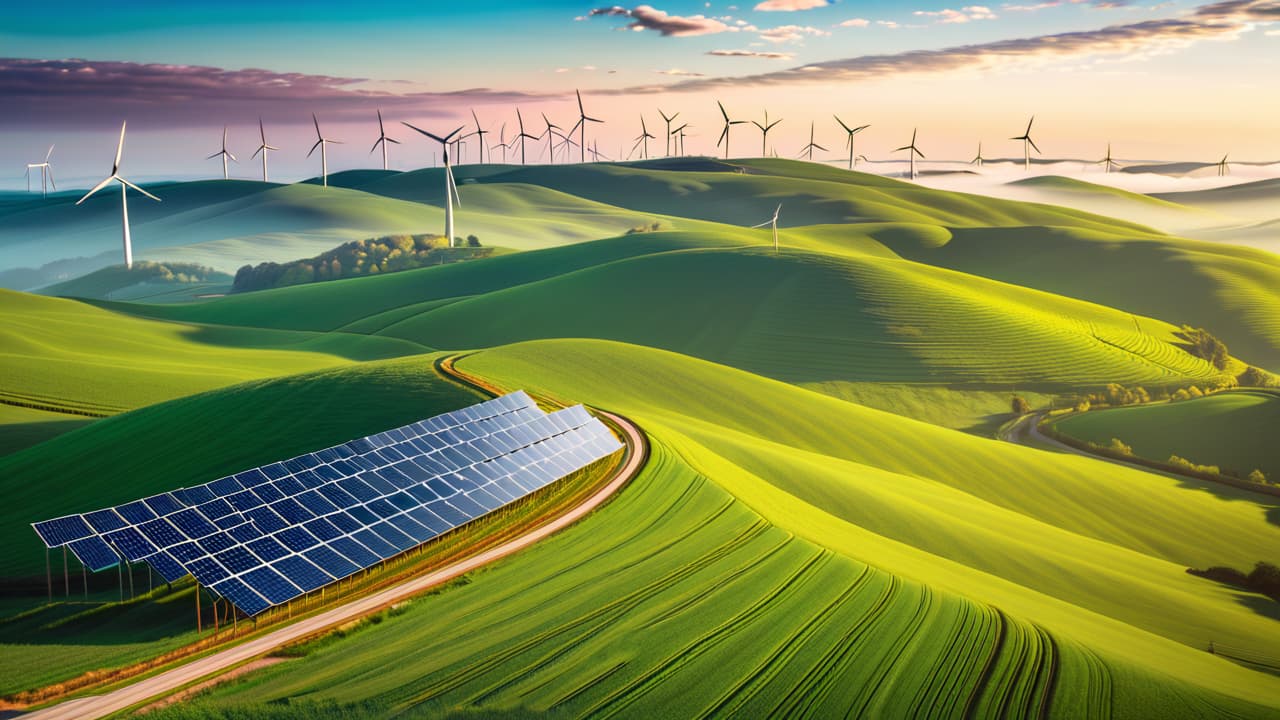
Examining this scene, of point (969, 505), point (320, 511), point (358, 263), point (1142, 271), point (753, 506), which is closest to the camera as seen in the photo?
point (320, 511)

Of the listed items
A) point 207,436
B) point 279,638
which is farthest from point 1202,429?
point 279,638

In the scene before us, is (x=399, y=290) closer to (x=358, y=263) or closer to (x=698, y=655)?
(x=358, y=263)

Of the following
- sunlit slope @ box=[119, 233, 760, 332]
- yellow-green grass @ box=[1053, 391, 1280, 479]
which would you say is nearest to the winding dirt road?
yellow-green grass @ box=[1053, 391, 1280, 479]

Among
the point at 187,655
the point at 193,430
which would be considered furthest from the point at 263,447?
the point at 187,655

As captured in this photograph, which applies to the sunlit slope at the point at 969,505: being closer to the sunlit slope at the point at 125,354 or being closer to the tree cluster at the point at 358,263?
the sunlit slope at the point at 125,354

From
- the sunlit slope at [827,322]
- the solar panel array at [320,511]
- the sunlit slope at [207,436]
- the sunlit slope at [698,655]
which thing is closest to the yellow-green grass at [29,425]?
the sunlit slope at [207,436]

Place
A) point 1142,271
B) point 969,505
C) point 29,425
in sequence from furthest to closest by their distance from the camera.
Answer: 1. point 1142,271
2. point 29,425
3. point 969,505
